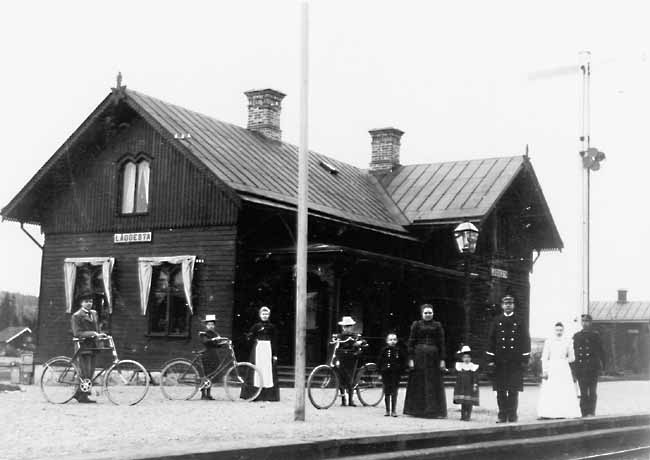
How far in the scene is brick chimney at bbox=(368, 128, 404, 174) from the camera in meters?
32.2

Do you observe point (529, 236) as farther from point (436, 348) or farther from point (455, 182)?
point (436, 348)

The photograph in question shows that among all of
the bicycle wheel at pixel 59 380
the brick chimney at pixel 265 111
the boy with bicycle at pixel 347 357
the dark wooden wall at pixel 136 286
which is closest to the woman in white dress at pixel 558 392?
the boy with bicycle at pixel 347 357

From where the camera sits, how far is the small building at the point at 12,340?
37.3m

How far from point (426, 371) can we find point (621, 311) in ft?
168

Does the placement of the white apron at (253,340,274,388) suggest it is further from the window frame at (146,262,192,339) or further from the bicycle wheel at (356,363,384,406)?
the window frame at (146,262,192,339)

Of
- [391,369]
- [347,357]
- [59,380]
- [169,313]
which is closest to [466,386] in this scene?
[391,369]

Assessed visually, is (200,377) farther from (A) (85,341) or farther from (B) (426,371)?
(B) (426,371)

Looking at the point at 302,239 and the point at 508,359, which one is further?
the point at 508,359

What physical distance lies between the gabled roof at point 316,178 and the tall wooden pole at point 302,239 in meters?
8.50

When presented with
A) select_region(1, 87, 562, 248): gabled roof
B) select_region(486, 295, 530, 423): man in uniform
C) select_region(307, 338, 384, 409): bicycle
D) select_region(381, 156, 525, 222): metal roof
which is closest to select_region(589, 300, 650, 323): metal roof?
select_region(1, 87, 562, 248): gabled roof

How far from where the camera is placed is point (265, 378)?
16.2m

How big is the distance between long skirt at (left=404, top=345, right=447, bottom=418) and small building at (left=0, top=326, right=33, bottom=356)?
81.0 ft

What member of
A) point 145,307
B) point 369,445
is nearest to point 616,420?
point 369,445

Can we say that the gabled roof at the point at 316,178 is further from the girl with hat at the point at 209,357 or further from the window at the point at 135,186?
the girl with hat at the point at 209,357
